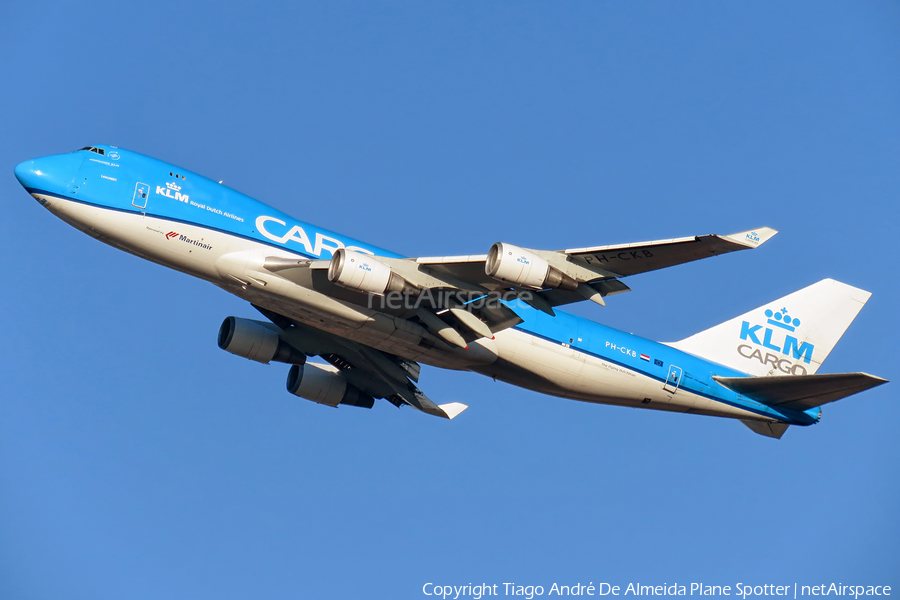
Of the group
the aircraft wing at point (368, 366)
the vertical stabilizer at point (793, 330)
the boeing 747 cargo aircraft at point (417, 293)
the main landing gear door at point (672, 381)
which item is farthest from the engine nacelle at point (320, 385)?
the vertical stabilizer at point (793, 330)

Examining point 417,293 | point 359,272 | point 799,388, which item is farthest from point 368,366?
point 799,388

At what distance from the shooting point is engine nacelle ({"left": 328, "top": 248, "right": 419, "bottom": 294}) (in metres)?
26.5

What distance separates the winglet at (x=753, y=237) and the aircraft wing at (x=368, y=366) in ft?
52.6

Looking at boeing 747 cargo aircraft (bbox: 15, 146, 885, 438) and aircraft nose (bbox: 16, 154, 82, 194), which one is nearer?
boeing 747 cargo aircraft (bbox: 15, 146, 885, 438)

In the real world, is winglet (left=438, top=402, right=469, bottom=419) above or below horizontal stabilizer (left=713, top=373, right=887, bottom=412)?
below

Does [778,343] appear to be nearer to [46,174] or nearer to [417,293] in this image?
[417,293]

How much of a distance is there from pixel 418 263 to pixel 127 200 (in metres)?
9.25

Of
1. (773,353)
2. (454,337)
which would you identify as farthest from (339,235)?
(773,353)

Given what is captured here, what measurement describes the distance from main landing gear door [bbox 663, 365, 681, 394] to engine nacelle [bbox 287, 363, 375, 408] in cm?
1328

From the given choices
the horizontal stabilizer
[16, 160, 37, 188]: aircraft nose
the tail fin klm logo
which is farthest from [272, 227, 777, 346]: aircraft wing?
the tail fin klm logo

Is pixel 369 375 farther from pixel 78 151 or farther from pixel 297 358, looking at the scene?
pixel 78 151

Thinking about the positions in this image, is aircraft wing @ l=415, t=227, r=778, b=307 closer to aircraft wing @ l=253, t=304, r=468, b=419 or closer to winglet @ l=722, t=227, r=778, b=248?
winglet @ l=722, t=227, r=778, b=248

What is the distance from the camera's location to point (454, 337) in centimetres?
2925

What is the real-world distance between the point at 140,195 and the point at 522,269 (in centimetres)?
1217
